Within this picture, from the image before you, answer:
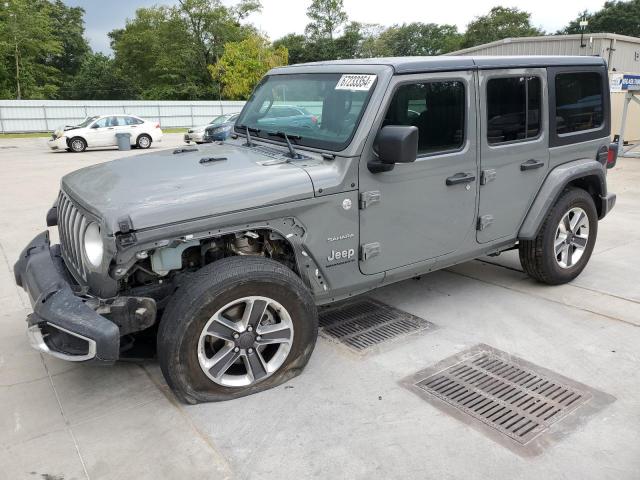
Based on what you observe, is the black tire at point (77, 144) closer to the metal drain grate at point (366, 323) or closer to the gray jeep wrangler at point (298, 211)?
the gray jeep wrangler at point (298, 211)

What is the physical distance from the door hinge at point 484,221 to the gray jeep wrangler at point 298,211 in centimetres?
1

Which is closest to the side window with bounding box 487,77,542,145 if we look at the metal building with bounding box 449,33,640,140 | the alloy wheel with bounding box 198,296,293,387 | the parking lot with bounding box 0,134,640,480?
the parking lot with bounding box 0,134,640,480

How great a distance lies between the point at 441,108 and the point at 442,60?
1.19ft

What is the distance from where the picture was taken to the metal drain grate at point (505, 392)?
118 inches

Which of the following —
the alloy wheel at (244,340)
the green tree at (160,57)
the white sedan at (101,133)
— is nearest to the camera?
the alloy wheel at (244,340)

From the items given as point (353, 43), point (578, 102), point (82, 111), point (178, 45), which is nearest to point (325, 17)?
point (353, 43)

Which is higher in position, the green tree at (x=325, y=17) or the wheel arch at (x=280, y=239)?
the green tree at (x=325, y=17)

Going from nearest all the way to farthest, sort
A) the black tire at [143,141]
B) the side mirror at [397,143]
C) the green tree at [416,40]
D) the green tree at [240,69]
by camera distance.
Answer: the side mirror at [397,143], the black tire at [143,141], the green tree at [240,69], the green tree at [416,40]

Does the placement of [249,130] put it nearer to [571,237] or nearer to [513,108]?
[513,108]

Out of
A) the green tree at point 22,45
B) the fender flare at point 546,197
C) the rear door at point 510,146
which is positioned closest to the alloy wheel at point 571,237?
the fender flare at point 546,197

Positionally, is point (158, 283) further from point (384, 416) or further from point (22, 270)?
point (384, 416)

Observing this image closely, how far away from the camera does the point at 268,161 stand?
11.5ft

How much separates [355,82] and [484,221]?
153 cm

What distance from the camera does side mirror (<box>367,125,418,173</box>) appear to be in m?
3.24
